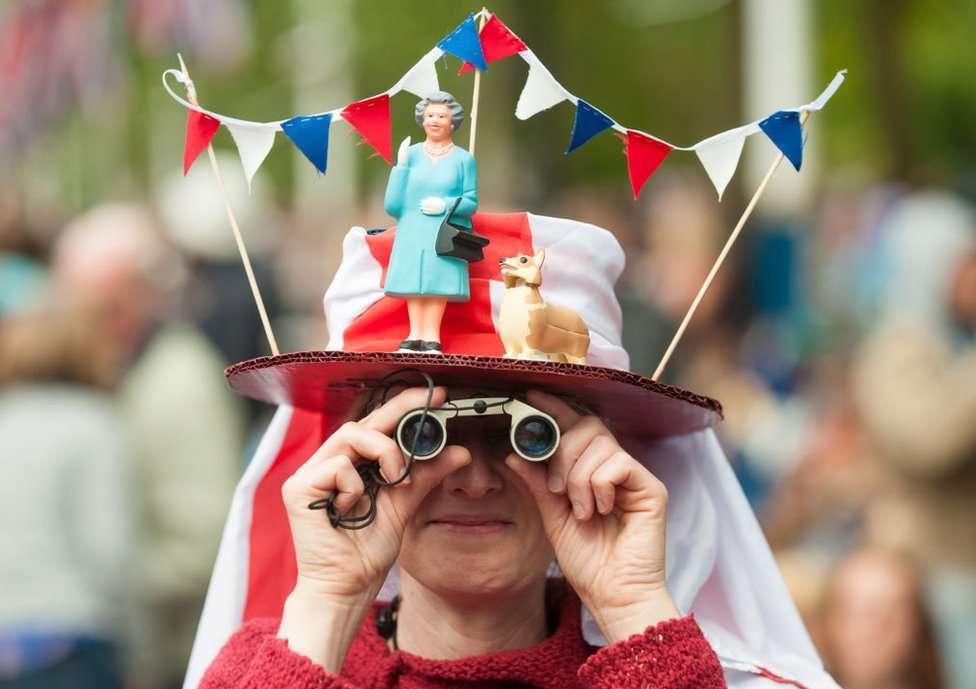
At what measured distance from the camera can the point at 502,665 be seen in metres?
2.90

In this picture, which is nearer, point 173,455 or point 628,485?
point 628,485

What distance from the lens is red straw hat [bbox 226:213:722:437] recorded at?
2707mm

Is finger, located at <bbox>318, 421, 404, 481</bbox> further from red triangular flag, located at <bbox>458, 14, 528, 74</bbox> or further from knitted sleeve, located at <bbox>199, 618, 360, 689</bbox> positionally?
red triangular flag, located at <bbox>458, 14, 528, 74</bbox>

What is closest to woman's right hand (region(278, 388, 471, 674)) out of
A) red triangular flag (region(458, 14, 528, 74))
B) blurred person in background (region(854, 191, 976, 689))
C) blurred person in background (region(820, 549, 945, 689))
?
red triangular flag (region(458, 14, 528, 74))

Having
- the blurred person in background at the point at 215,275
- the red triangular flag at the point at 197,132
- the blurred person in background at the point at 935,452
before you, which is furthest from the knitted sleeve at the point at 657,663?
the blurred person in background at the point at 215,275

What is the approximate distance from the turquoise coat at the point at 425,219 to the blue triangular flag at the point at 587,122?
222 mm

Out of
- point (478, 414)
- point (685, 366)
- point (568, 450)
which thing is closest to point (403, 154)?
point (478, 414)

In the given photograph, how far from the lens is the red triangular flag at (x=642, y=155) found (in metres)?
3.01

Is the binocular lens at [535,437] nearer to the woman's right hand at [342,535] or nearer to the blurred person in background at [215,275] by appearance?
the woman's right hand at [342,535]

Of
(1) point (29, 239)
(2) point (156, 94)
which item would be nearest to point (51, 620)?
(1) point (29, 239)

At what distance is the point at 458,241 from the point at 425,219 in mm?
66

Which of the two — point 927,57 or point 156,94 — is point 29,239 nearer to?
point 927,57

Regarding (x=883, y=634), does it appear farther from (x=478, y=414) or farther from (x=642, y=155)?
(x=478, y=414)

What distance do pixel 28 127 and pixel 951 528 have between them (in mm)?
19350
